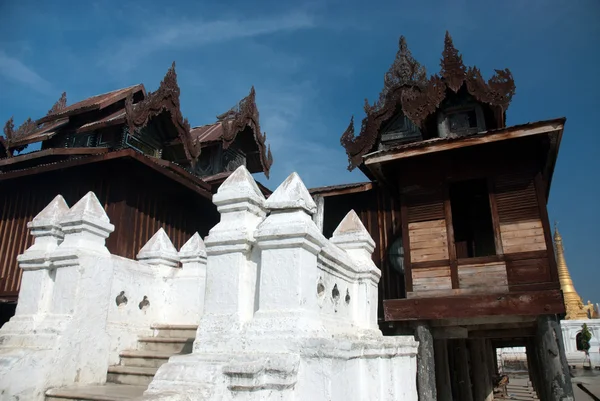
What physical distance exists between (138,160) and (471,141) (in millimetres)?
6116

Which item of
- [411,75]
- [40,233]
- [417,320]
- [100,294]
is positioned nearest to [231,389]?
[100,294]

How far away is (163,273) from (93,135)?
582cm

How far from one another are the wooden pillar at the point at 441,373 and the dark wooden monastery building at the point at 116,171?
6.18m

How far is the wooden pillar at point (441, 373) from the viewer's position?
34.3 feet

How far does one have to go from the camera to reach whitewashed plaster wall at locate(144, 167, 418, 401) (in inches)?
123

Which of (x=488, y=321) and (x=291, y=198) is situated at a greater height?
(x=291, y=198)

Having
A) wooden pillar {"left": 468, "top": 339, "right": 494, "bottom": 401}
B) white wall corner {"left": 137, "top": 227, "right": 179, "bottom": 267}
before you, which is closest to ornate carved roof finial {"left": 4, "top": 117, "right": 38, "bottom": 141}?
white wall corner {"left": 137, "top": 227, "right": 179, "bottom": 267}

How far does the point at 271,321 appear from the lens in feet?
11.4

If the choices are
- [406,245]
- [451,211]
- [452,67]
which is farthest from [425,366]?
[452,67]

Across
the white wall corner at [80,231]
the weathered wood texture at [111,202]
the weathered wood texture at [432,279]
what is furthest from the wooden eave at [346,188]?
the white wall corner at [80,231]

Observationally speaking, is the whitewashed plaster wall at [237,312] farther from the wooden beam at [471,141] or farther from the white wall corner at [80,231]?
the wooden beam at [471,141]

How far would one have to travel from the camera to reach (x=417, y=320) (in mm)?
9242

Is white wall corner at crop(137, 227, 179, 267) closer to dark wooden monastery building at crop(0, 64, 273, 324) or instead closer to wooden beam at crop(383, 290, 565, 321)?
dark wooden monastery building at crop(0, 64, 273, 324)

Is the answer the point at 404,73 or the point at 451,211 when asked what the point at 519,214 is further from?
the point at 404,73
